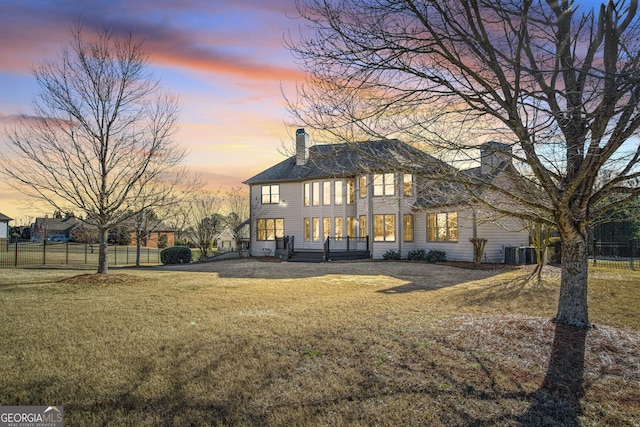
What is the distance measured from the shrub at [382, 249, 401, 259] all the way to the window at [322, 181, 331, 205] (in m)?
5.87

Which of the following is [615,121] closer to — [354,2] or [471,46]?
[471,46]

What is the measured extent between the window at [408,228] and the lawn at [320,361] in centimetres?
1309

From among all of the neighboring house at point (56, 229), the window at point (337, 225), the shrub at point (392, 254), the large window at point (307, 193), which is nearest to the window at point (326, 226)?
the window at point (337, 225)

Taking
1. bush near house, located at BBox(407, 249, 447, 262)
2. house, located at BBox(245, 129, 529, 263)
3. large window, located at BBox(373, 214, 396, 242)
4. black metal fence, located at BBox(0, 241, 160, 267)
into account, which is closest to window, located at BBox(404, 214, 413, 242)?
house, located at BBox(245, 129, 529, 263)

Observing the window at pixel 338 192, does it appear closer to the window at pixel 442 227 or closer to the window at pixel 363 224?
the window at pixel 363 224

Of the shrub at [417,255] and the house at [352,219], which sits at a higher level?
the house at [352,219]

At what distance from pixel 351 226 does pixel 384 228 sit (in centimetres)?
304

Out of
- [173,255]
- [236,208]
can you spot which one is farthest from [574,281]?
[236,208]

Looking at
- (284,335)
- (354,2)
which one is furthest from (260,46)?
(284,335)

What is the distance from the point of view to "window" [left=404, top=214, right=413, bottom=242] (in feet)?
77.5

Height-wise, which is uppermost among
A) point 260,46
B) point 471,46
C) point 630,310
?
point 260,46

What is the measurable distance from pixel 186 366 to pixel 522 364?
4418mm

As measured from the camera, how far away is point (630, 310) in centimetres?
902

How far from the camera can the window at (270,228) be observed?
2895cm
